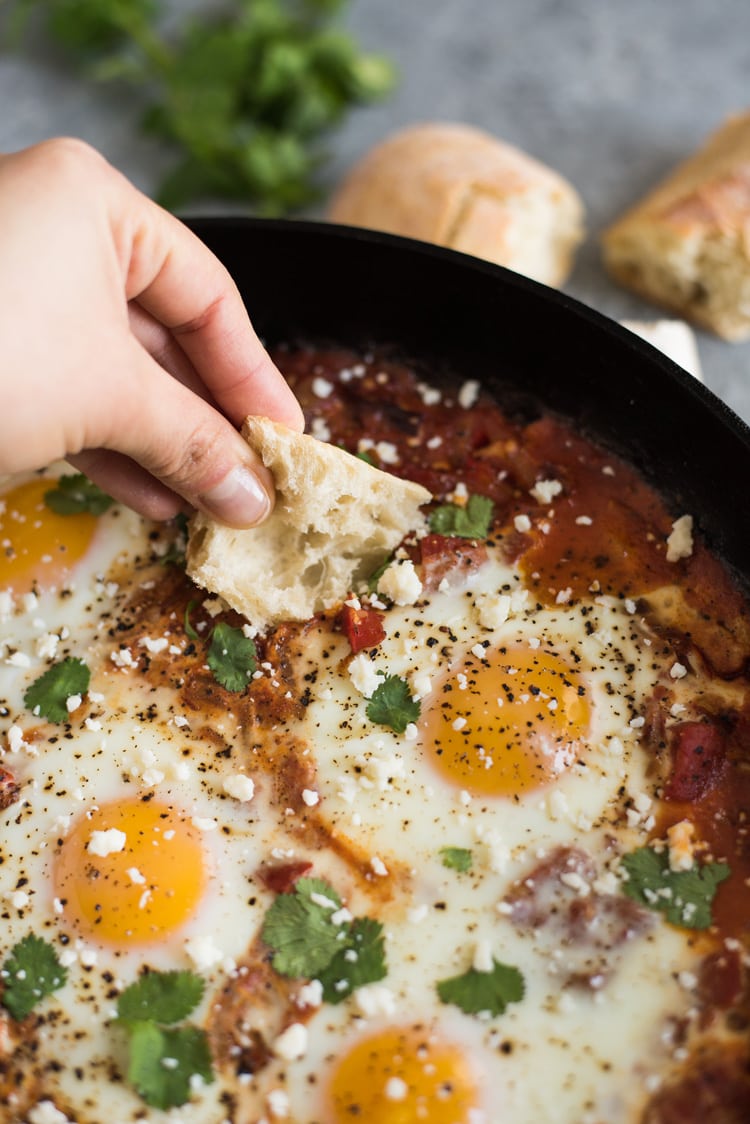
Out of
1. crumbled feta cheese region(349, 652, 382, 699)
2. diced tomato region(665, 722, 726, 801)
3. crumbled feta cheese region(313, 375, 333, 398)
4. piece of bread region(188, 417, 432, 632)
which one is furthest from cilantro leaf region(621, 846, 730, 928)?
crumbled feta cheese region(313, 375, 333, 398)

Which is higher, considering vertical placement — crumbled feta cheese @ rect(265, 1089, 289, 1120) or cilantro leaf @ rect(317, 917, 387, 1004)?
cilantro leaf @ rect(317, 917, 387, 1004)

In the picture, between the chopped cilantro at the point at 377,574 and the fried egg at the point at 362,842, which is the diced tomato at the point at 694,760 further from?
the chopped cilantro at the point at 377,574

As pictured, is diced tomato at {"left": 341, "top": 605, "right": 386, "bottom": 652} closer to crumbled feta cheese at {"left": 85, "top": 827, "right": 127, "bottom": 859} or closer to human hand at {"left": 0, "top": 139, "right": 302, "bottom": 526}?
human hand at {"left": 0, "top": 139, "right": 302, "bottom": 526}

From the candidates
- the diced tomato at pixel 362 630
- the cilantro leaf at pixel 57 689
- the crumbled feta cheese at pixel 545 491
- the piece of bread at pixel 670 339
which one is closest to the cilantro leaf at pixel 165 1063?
the cilantro leaf at pixel 57 689

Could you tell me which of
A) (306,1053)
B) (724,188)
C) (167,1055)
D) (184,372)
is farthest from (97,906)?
(724,188)

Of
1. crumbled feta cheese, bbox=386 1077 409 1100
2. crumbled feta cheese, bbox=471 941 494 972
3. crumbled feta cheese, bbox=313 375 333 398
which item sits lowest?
crumbled feta cheese, bbox=386 1077 409 1100

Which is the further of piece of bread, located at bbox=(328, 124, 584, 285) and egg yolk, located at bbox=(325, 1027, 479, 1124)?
piece of bread, located at bbox=(328, 124, 584, 285)
